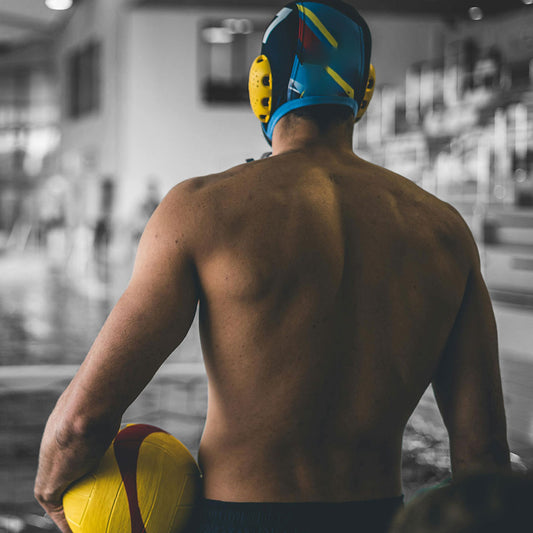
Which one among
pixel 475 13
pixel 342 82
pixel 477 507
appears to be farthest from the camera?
pixel 475 13

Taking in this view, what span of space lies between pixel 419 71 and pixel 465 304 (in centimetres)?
1590

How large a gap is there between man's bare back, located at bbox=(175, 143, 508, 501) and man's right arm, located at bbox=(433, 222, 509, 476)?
53mm

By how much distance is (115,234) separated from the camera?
1673 cm

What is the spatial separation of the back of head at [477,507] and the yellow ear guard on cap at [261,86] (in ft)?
2.53

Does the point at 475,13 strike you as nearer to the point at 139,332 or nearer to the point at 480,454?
the point at 480,454

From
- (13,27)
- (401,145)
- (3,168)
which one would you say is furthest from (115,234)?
(3,168)

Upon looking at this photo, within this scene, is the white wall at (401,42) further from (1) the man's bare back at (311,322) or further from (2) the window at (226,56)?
(1) the man's bare back at (311,322)

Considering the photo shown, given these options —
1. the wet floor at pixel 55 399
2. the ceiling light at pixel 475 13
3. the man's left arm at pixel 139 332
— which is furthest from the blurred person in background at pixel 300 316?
the ceiling light at pixel 475 13

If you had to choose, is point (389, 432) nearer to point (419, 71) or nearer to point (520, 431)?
point (520, 431)

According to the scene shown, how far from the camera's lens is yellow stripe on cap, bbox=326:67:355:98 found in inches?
42.5

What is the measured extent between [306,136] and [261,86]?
0.34ft

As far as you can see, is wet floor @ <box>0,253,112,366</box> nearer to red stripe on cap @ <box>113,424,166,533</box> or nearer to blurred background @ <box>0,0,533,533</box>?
blurred background @ <box>0,0,533,533</box>

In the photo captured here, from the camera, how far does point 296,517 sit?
101cm

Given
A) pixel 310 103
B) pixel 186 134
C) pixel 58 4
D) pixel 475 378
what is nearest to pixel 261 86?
pixel 310 103
